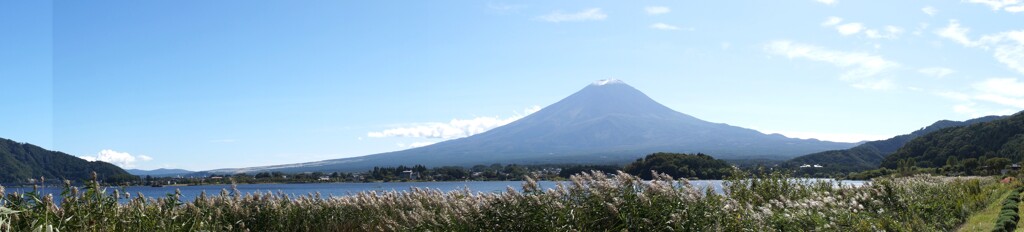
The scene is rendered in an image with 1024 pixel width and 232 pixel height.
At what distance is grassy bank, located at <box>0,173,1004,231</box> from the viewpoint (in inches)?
237

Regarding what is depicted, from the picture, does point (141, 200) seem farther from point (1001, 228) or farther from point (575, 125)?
point (575, 125)

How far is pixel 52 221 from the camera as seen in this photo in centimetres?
546

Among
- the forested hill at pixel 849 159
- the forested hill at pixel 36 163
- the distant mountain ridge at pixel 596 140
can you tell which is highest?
the distant mountain ridge at pixel 596 140

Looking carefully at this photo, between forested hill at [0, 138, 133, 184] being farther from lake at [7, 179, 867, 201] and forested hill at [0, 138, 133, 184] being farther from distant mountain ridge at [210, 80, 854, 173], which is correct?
distant mountain ridge at [210, 80, 854, 173]

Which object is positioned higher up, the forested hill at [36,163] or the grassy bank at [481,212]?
the forested hill at [36,163]

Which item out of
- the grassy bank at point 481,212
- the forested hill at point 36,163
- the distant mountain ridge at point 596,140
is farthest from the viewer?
the distant mountain ridge at point 596,140

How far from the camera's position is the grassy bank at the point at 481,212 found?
6016 millimetres

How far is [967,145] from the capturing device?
2219 inches

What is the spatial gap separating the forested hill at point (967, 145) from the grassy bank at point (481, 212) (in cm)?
5144

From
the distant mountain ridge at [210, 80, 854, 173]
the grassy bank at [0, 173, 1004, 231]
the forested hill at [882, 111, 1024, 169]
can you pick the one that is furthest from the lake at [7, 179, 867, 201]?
the distant mountain ridge at [210, 80, 854, 173]

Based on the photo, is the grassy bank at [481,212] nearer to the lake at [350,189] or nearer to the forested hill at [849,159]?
the lake at [350,189]

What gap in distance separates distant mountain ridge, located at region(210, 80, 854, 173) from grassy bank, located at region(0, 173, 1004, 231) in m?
130

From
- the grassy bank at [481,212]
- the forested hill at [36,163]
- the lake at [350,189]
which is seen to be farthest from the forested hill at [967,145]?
the forested hill at [36,163]

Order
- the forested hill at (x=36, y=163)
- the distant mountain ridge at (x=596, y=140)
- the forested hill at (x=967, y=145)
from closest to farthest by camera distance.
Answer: the forested hill at (x=36, y=163)
the forested hill at (x=967, y=145)
the distant mountain ridge at (x=596, y=140)
